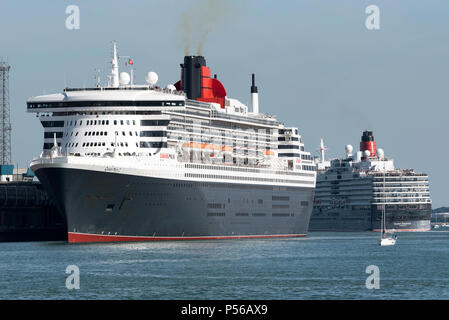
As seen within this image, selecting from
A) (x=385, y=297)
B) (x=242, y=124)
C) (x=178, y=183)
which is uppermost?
(x=242, y=124)

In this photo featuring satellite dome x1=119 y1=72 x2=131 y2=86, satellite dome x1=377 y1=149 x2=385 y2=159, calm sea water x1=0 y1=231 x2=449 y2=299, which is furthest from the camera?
satellite dome x1=377 y1=149 x2=385 y2=159

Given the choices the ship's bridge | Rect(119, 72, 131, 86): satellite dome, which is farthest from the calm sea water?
Rect(119, 72, 131, 86): satellite dome

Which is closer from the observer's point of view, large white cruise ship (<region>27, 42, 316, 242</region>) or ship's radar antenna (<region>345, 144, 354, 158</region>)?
large white cruise ship (<region>27, 42, 316, 242</region>)

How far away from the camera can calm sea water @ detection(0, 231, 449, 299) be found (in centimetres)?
4809

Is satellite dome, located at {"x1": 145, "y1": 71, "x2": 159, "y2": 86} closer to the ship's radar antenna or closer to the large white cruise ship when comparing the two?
the large white cruise ship

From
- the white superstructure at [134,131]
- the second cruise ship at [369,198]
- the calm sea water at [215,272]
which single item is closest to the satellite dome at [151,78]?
the white superstructure at [134,131]

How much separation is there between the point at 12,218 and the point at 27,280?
4762cm

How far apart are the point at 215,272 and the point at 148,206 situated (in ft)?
87.7

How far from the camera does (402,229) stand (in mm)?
178375

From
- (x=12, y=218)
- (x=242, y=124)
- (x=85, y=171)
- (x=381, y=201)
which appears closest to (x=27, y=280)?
(x=85, y=171)

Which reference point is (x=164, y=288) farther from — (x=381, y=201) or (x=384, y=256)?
(x=381, y=201)

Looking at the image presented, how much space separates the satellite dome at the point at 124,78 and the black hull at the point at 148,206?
35.8 ft

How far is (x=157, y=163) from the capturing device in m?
85.8

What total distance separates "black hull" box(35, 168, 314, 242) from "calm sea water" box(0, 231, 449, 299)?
2.43 metres
